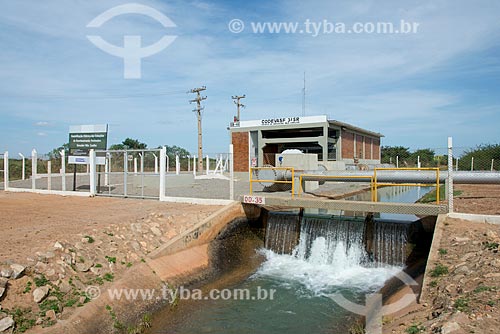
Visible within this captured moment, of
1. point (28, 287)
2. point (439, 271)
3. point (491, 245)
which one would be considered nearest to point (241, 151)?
point (491, 245)

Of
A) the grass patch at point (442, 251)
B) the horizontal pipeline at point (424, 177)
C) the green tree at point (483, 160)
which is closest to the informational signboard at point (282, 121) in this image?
the green tree at point (483, 160)

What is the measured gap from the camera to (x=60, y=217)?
11617 mm

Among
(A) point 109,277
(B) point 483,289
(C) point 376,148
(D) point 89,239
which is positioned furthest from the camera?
(C) point 376,148

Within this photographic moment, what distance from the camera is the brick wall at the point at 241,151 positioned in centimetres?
3866

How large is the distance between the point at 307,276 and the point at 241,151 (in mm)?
28877

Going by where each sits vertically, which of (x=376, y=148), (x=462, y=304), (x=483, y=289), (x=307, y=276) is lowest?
(x=307, y=276)

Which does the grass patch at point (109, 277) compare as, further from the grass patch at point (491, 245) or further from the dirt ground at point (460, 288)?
the grass patch at point (491, 245)

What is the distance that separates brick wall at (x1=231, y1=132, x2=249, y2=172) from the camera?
1522 inches

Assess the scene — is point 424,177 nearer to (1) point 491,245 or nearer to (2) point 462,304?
(1) point 491,245

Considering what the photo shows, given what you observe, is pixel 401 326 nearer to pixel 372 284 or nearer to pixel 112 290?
pixel 372 284

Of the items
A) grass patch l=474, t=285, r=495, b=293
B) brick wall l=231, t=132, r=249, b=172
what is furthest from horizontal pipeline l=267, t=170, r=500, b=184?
brick wall l=231, t=132, r=249, b=172

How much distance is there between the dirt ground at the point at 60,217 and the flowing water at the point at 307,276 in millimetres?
2722

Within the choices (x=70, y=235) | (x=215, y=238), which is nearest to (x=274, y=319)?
(x=215, y=238)

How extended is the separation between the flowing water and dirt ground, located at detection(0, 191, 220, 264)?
2722mm
